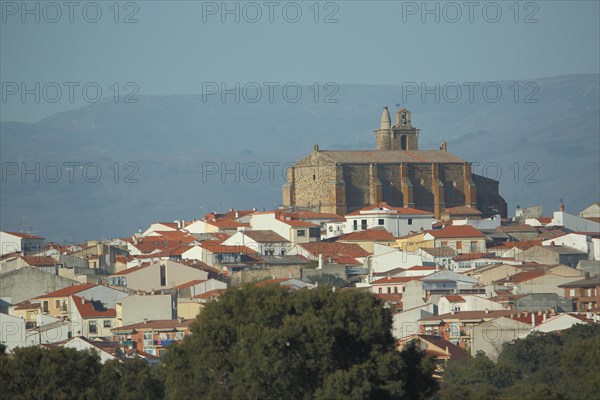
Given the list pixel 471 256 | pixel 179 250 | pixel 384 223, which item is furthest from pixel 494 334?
pixel 384 223

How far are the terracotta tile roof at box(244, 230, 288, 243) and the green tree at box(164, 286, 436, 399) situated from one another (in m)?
59.7

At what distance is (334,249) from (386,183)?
2607cm

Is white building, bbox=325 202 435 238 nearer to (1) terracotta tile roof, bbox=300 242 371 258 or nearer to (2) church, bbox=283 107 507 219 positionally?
(2) church, bbox=283 107 507 219

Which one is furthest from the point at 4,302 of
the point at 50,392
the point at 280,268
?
the point at 50,392

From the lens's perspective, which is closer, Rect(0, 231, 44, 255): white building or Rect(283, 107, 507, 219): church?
Rect(0, 231, 44, 255): white building

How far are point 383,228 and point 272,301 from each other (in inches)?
2716

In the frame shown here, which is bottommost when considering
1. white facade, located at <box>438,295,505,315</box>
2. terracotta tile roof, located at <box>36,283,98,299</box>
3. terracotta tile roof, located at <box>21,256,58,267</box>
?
white facade, located at <box>438,295,505,315</box>

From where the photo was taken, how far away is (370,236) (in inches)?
4220

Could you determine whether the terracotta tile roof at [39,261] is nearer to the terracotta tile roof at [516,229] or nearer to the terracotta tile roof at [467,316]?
the terracotta tile roof at [516,229]

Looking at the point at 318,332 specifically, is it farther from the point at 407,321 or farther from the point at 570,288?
the point at 570,288

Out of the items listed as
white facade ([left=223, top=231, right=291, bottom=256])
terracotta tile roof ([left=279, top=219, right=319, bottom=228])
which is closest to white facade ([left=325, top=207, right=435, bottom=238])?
terracotta tile roof ([left=279, top=219, right=319, bottom=228])

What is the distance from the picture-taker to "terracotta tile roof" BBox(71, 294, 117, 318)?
78.6m

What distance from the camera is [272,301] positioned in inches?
1715

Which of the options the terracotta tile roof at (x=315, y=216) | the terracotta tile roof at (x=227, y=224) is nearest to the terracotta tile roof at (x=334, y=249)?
the terracotta tile roof at (x=315, y=216)
